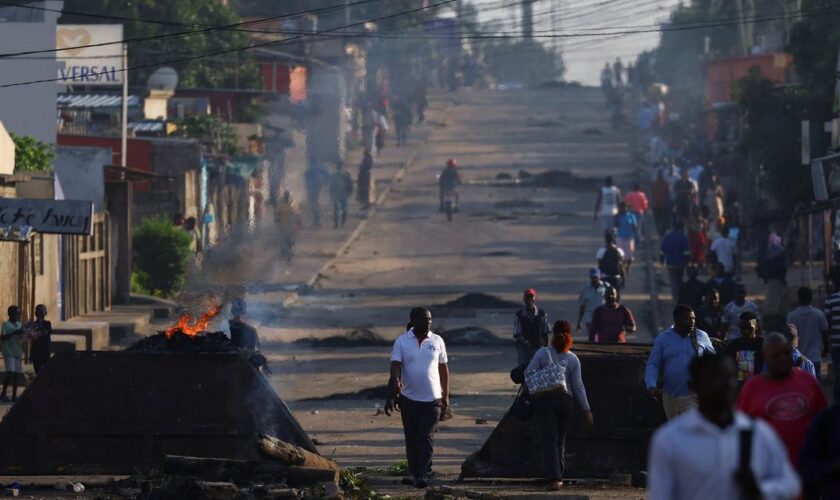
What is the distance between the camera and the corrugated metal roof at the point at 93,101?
41.0m

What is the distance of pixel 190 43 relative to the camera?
5472 cm

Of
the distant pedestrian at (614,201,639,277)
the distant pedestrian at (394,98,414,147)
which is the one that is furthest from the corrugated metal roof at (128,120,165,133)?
the distant pedestrian at (394,98,414,147)

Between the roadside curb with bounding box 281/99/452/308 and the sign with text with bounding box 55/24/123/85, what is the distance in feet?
23.1

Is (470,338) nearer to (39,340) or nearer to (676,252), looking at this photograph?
(676,252)

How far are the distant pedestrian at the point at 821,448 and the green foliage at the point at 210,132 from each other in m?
35.4

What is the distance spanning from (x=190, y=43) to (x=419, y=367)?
141 ft

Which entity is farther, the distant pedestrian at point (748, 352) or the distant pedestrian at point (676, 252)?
the distant pedestrian at point (676, 252)

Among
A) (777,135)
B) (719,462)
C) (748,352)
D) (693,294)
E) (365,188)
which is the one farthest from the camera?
(365,188)

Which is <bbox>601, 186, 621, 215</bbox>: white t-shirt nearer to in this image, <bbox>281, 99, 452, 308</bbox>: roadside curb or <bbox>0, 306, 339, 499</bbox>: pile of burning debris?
<bbox>281, 99, 452, 308</bbox>: roadside curb

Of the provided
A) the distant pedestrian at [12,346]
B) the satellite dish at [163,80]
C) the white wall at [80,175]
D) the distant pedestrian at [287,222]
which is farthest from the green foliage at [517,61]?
the distant pedestrian at [12,346]

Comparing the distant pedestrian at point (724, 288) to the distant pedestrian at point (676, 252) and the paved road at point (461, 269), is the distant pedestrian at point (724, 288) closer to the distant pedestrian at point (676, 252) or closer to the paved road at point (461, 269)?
the paved road at point (461, 269)

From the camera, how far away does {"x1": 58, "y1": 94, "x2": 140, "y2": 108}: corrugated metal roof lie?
41.0 meters

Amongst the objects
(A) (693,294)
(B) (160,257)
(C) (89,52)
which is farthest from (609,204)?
(A) (693,294)

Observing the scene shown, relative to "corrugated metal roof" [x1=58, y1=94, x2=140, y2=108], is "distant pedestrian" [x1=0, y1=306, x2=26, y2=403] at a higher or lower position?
lower
